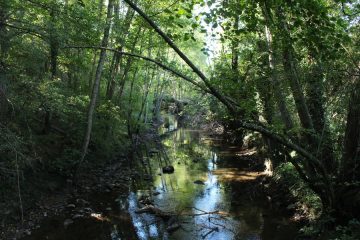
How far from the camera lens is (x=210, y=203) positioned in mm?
11523

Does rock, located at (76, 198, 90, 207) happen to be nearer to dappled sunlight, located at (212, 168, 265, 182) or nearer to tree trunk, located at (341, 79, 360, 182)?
dappled sunlight, located at (212, 168, 265, 182)

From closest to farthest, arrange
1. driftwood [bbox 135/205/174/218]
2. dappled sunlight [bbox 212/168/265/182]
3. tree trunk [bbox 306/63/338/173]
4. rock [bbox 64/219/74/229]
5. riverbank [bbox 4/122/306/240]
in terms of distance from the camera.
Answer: tree trunk [bbox 306/63/338/173] < riverbank [bbox 4/122/306/240] < rock [bbox 64/219/74/229] < driftwood [bbox 135/205/174/218] < dappled sunlight [bbox 212/168/265/182]

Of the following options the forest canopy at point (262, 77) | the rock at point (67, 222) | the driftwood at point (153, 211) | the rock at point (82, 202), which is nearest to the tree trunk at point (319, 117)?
the forest canopy at point (262, 77)

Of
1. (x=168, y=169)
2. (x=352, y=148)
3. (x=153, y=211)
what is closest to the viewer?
(x=352, y=148)

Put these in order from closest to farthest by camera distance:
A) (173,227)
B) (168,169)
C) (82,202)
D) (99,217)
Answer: (173,227), (99,217), (82,202), (168,169)

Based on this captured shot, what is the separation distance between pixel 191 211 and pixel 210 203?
101cm

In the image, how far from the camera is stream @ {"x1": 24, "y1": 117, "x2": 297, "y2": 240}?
9.08 m

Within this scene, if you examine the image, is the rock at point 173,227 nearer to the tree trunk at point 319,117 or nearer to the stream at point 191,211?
the stream at point 191,211

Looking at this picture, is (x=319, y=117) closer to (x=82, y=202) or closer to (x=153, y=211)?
(x=153, y=211)

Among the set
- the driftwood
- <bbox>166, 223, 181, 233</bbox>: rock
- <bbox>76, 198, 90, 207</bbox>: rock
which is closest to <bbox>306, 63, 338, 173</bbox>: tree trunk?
<bbox>166, 223, 181, 233</bbox>: rock

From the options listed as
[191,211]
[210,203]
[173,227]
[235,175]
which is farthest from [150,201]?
[235,175]

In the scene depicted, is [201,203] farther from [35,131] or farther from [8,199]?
[35,131]

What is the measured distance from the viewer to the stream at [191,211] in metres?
9.08

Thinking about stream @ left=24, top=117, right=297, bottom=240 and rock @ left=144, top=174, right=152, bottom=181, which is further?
rock @ left=144, top=174, right=152, bottom=181
